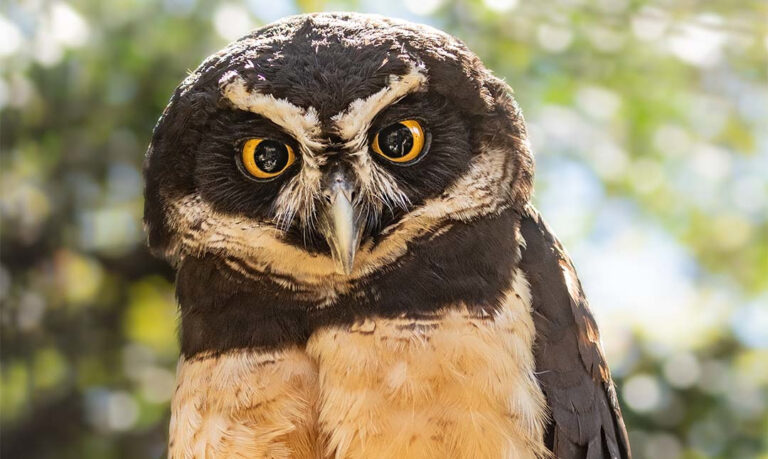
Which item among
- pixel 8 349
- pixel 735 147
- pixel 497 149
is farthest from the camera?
pixel 735 147

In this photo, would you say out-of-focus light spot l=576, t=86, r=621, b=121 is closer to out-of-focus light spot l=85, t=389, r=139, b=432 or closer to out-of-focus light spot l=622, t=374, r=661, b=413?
out-of-focus light spot l=622, t=374, r=661, b=413

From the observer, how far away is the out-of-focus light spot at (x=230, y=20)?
377 cm

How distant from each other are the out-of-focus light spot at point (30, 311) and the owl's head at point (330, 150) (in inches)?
80.6

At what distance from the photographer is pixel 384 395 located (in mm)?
1773

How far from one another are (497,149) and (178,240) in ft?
2.60

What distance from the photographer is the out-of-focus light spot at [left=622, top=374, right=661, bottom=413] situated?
4.10 m

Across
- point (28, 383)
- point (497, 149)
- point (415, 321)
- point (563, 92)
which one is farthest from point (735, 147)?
point (28, 383)

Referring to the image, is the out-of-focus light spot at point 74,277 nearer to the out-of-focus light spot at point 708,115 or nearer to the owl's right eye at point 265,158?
the owl's right eye at point 265,158

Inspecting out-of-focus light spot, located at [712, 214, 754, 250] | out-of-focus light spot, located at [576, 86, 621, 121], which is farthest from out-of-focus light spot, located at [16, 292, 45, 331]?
out-of-focus light spot, located at [712, 214, 754, 250]

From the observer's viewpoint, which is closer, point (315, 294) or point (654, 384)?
point (315, 294)

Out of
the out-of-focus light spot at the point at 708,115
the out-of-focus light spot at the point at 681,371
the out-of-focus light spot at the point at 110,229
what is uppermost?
the out-of-focus light spot at the point at 708,115

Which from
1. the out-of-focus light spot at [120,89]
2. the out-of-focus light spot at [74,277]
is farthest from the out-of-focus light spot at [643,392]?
the out-of-focus light spot at [120,89]

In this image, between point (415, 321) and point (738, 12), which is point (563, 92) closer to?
point (738, 12)

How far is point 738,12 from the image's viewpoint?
4039 millimetres
